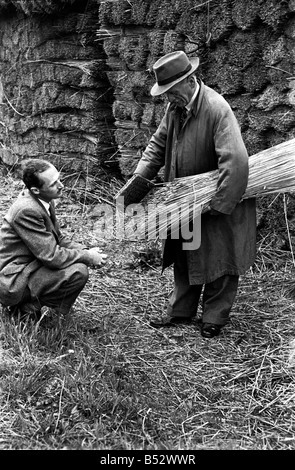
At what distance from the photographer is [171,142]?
168 inches

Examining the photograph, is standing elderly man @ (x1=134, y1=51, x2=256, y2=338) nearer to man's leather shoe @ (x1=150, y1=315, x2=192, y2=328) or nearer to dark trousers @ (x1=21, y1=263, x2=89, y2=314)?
man's leather shoe @ (x1=150, y1=315, x2=192, y2=328)

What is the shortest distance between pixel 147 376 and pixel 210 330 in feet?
2.19

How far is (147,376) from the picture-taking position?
3793 mm

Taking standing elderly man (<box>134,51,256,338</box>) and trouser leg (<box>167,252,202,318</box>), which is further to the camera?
trouser leg (<box>167,252,202,318</box>)

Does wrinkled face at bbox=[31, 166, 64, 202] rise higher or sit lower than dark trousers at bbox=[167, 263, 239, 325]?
higher

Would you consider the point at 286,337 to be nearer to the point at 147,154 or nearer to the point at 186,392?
the point at 186,392

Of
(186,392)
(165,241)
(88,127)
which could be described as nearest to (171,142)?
(165,241)

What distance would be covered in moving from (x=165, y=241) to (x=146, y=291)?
0.79 m

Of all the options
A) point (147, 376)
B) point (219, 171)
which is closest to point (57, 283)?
point (147, 376)

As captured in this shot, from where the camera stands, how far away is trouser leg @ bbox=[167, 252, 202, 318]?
4473 millimetres

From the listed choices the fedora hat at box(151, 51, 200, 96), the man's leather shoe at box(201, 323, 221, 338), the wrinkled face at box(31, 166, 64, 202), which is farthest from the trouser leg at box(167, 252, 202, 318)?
the fedora hat at box(151, 51, 200, 96)

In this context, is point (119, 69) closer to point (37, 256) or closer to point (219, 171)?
point (219, 171)

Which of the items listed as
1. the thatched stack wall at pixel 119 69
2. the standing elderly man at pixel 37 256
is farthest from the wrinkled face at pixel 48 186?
the thatched stack wall at pixel 119 69
